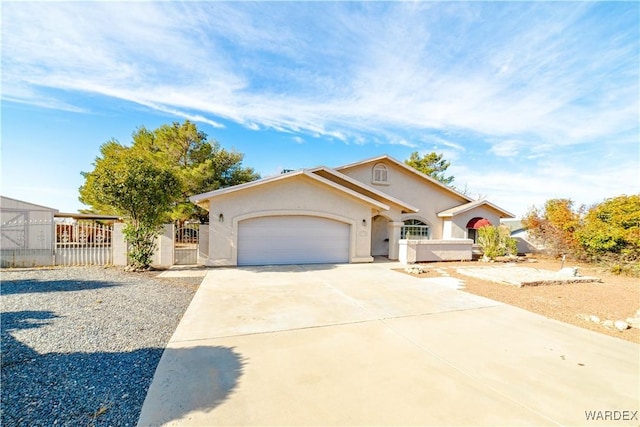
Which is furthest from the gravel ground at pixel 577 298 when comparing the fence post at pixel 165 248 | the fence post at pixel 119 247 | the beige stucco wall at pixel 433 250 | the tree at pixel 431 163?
the tree at pixel 431 163

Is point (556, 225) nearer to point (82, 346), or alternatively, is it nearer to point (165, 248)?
point (165, 248)

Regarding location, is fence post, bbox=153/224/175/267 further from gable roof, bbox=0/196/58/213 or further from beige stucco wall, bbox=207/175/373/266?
gable roof, bbox=0/196/58/213

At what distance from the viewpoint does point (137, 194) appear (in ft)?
33.3

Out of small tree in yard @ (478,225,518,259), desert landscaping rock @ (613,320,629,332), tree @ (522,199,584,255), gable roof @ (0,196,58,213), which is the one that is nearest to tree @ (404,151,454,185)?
tree @ (522,199,584,255)

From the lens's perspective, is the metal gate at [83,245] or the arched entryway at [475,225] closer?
the metal gate at [83,245]

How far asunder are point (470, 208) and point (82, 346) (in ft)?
67.3

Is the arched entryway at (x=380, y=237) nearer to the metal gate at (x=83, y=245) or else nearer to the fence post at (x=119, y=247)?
the fence post at (x=119, y=247)

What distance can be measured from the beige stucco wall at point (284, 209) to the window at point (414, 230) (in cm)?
539

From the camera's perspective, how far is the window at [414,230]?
61.9ft

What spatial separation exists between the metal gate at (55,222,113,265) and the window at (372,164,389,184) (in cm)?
1461

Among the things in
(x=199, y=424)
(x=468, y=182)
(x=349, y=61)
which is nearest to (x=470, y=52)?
(x=349, y=61)

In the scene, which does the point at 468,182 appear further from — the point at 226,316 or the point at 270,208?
the point at 226,316

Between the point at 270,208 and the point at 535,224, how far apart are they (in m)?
19.6

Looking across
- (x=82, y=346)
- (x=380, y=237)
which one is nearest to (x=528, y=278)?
(x=380, y=237)
